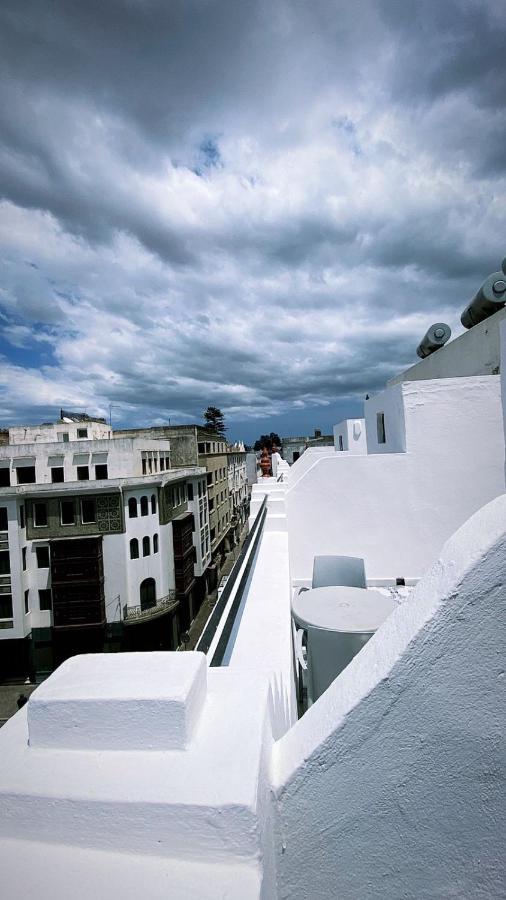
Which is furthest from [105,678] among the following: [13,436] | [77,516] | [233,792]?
[13,436]

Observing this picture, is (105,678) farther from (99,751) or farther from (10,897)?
(10,897)

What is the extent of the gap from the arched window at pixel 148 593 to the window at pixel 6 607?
5.53 meters

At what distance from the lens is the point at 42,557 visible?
1661 cm

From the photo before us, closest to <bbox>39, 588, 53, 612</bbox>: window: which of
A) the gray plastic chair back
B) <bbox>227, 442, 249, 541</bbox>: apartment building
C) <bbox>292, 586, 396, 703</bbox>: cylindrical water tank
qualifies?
the gray plastic chair back

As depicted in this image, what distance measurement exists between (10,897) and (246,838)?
22.1 inches

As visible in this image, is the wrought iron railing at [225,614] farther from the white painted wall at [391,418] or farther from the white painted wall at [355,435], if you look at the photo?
the white painted wall at [355,435]

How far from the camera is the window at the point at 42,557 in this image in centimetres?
1653

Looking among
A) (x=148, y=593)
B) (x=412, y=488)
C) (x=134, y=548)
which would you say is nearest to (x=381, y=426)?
(x=412, y=488)

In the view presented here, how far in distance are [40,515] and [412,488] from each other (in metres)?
15.8

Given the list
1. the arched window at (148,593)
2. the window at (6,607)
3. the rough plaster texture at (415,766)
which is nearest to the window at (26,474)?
the window at (6,607)

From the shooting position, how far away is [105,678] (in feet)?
3.84

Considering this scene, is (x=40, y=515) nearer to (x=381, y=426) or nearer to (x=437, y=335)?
(x=381, y=426)

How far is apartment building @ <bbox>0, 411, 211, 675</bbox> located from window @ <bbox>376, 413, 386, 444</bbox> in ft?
37.9

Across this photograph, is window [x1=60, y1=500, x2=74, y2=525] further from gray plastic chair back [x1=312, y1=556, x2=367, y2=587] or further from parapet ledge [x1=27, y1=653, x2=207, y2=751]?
parapet ledge [x1=27, y1=653, x2=207, y2=751]
